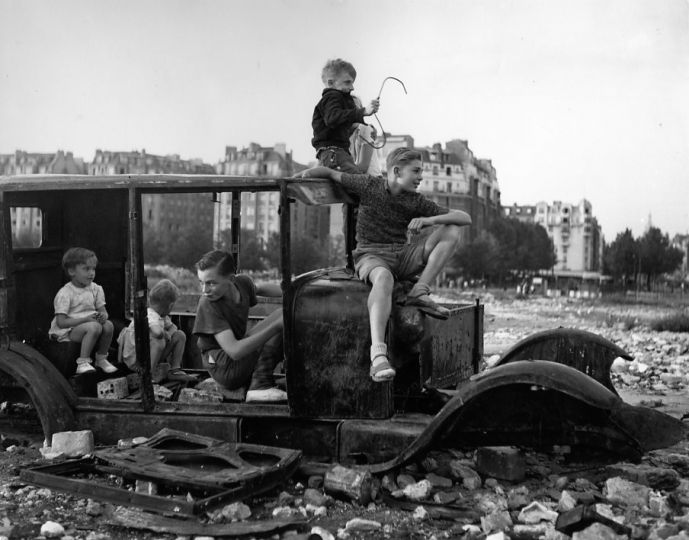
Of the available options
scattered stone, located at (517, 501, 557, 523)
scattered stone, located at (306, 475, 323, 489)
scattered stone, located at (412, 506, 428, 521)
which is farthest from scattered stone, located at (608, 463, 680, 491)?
scattered stone, located at (306, 475, 323, 489)

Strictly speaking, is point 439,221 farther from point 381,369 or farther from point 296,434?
point 296,434

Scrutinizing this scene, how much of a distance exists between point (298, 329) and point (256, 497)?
0.99 meters

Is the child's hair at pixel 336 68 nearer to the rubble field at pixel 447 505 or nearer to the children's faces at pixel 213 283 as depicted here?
the children's faces at pixel 213 283

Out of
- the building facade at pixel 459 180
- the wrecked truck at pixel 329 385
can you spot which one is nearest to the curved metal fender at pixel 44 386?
the wrecked truck at pixel 329 385

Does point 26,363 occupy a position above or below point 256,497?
above

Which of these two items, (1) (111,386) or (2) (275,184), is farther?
(1) (111,386)

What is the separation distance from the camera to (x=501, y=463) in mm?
4754

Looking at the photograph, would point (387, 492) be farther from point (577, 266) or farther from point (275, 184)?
point (577, 266)

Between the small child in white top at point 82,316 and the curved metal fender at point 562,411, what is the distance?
2210mm

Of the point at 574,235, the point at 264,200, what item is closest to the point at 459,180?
the point at 264,200

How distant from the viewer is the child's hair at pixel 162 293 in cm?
581

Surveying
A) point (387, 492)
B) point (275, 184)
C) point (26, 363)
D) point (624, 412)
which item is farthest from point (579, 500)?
point (26, 363)

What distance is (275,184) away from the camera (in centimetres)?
464

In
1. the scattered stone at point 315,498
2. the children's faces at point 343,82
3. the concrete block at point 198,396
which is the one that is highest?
the children's faces at point 343,82
